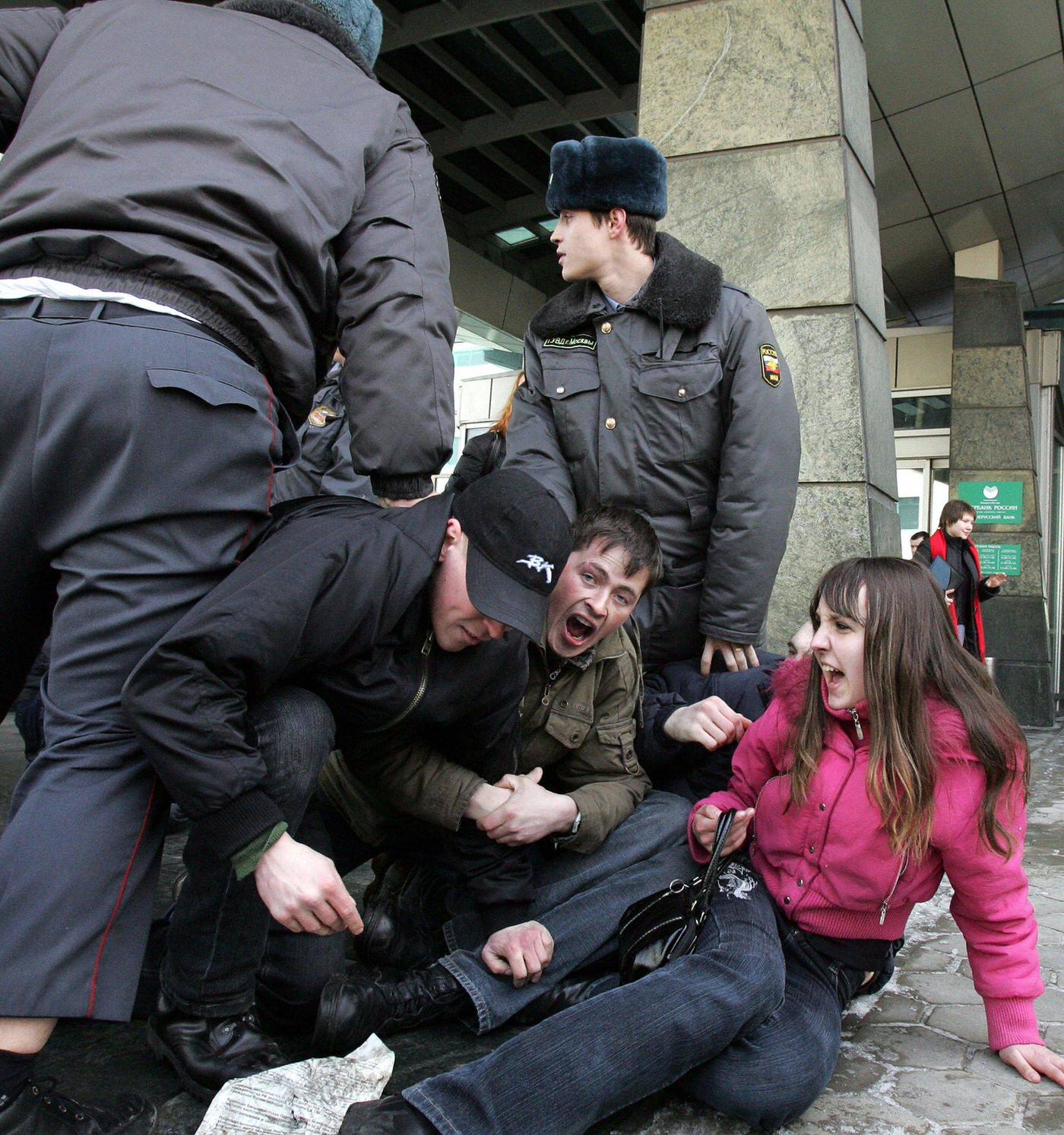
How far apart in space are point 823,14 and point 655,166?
189 cm

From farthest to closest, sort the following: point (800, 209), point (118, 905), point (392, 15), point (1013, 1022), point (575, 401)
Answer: point (392, 15) < point (800, 209) < point (575, 401) < point (1013, 1022) < point (118, 905)

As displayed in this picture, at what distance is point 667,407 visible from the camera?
3.08 metres

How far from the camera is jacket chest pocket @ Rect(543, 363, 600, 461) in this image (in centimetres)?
314

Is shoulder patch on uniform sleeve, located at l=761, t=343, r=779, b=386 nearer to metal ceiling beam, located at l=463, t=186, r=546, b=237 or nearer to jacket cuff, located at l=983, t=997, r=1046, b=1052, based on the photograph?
jacket cuff, located at l=983, t=997, r=1046, b=1052

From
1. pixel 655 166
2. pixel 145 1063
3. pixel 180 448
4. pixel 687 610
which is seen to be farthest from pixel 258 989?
pixel 655 166

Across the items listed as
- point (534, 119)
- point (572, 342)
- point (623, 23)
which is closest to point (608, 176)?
point (572, 342)

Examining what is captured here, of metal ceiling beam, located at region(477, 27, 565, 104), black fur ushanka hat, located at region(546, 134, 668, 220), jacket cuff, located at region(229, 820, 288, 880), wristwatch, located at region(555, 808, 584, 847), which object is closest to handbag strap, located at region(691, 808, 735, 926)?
wristwatch, located at region(555, 808, 584, 847)

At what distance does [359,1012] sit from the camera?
6.30 ft

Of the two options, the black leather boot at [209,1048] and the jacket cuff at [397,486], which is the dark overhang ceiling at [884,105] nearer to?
the jacket cuff at [397,486]

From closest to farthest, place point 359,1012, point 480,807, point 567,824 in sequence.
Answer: point 359,1012
point 480,807
point 567,824

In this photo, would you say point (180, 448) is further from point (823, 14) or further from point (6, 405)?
point (823, 14)

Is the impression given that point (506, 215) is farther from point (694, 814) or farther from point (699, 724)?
point (694, 814)

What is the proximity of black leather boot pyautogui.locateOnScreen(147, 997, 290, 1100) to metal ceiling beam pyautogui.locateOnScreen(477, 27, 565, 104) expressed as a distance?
341 inches

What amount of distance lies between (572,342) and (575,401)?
19cm
